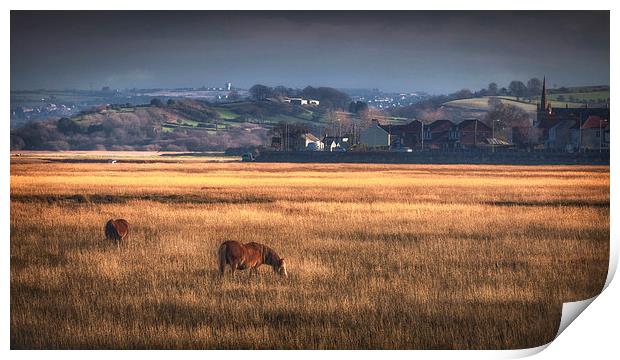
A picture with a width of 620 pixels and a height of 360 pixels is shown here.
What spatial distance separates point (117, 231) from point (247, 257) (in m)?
3.85

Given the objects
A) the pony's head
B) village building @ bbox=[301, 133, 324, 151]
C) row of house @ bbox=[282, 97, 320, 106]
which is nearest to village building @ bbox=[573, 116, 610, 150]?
row of house @ bbox=[282, 97, 320, 106]

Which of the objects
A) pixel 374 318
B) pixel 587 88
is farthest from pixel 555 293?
pixel 587 88

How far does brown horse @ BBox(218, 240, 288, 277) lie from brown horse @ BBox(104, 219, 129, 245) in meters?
3.45

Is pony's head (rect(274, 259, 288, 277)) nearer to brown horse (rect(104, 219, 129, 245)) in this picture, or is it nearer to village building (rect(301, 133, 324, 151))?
brown horse (rect(104, 219, 129, 245))

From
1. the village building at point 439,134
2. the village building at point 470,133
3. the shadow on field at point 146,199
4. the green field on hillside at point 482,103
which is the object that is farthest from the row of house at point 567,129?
the shadow on field at point 146,199

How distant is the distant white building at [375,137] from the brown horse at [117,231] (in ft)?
29.6

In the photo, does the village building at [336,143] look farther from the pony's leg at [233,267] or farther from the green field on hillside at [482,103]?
the pony's leg at [233,267]

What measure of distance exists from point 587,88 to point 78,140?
10.8m

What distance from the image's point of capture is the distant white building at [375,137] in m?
24.0

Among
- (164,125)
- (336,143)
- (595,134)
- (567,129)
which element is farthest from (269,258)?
(336,143)

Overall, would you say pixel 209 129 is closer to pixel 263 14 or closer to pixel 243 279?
pixel 263 14

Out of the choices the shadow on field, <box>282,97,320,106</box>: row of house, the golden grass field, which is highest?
<box>282,97,320,106</box>: row of house

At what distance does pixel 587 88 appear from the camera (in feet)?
63.5

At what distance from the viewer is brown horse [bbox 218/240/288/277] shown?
12508mm
